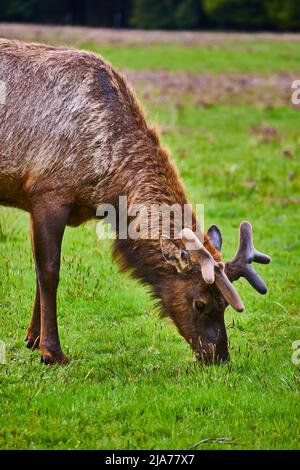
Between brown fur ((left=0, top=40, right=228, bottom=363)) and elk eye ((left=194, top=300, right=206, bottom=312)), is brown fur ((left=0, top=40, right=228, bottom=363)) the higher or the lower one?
the higher one

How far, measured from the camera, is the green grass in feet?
124

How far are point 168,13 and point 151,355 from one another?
7006cm

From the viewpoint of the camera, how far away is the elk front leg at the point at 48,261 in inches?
294

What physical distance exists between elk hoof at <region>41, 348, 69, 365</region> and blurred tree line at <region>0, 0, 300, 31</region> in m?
62.2

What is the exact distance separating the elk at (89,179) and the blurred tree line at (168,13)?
61098 millimetres

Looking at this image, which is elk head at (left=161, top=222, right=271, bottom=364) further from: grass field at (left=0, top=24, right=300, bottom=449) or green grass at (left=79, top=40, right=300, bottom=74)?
green grass at (left=79, top=40, right=300, bottom=74)

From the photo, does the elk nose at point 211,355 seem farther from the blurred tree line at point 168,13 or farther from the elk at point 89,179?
the blurred tree line at point 168,13

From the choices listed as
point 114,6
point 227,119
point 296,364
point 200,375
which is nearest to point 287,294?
point 296,364

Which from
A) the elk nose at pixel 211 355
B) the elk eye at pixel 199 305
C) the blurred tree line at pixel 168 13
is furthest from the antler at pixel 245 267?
the blurred tree line at pixel 168 13

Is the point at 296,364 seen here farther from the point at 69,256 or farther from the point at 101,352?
the point at 69,256

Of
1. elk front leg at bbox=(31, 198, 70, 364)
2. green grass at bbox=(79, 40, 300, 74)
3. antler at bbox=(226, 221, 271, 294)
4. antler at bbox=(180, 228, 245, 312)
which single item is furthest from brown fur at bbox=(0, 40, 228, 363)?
green grass at bbox=(79, 40, 300, 74)

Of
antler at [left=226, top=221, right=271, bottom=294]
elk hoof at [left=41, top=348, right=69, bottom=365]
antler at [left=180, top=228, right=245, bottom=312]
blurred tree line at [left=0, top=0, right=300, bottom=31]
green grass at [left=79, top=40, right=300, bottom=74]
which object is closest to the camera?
antler at [left=180, top=228, right=245, bottom=312]

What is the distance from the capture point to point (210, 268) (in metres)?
6.90

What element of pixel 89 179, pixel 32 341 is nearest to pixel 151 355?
pixel 32 341
